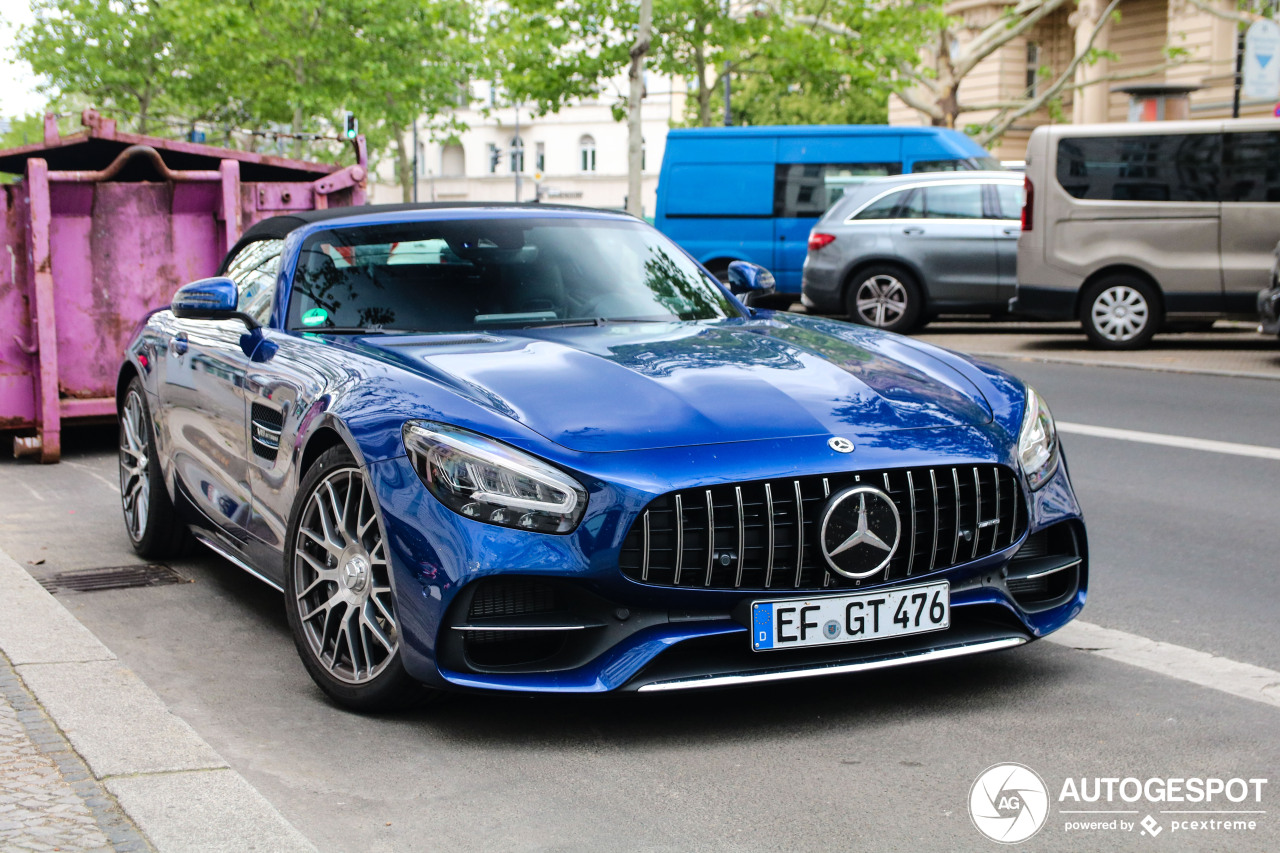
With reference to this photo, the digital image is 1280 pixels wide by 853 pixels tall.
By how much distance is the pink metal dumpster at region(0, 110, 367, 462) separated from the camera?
9.62 m

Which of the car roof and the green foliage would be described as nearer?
the car roof

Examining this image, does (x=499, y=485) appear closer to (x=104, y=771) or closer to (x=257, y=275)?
(x=104, y=771)

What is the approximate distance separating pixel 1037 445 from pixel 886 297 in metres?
13.5

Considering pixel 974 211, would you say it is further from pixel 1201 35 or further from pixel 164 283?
pixel 1201 35

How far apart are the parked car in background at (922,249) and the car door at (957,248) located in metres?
0.01

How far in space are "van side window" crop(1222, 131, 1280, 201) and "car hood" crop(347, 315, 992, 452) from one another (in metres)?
11.0

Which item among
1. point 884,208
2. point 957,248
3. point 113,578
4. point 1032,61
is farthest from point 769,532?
point 1032,61

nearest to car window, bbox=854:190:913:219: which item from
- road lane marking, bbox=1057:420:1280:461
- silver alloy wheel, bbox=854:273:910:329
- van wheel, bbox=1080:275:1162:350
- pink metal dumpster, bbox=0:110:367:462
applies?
silver alloy wheel, bbox=854:273:910:329

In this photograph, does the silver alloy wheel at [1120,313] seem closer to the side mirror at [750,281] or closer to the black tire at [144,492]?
the side mirror at [750,281]

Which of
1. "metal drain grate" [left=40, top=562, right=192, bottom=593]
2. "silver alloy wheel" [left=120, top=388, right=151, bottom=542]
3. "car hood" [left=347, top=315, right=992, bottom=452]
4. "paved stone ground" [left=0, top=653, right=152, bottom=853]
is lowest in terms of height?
"metal drain grate" [left=40, top=562, right=192, bottom=593]

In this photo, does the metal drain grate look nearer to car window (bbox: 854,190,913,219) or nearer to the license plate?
the license plate

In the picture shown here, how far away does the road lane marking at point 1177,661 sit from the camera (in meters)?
4.42

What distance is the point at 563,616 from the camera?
3.92 metres

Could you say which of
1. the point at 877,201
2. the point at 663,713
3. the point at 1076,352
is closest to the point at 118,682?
the point at 663,713
